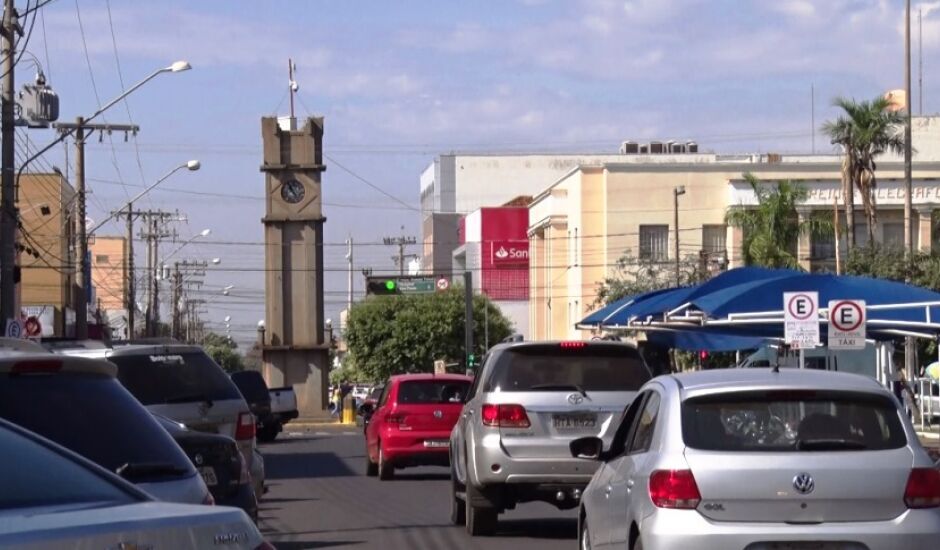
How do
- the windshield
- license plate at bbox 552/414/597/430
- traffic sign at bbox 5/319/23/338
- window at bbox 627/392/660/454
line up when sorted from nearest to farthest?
1. the windshield
2. window at bbox 627/392/660/454
3. license plate at bbox 552/414/597/430
4. traffic sign at bbox 5/319/23/338

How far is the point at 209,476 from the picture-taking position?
10.7 m

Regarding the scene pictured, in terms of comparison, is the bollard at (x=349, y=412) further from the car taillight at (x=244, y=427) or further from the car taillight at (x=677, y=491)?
the car taillight at (x=677, y=491)

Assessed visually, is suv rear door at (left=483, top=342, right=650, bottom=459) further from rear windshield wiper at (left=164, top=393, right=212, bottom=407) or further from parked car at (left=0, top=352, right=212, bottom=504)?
parked car at (left=0, top=352, right=212, bottom=504)

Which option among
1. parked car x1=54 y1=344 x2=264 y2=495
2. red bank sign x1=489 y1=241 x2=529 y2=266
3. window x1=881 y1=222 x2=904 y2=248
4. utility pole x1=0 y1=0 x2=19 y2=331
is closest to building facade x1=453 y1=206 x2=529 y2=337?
red bank sign x1=489 y1=241 x2=529 y2=266

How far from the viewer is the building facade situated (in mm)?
90688

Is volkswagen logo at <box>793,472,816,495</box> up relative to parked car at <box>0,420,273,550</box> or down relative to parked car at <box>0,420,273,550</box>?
down

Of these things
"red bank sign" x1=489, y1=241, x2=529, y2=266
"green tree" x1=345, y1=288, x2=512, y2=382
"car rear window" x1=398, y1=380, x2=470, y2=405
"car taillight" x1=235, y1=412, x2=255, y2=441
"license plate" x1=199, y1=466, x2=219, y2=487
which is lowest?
"green tree" x1=345, y1=288, x2=512, y2=382

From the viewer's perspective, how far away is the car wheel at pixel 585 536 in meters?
11.0

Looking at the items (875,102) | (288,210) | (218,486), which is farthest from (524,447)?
(288,210)

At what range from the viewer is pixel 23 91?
36.3m

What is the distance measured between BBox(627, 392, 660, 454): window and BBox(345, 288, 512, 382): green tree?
70010mm

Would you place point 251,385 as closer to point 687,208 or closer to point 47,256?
point 687,208

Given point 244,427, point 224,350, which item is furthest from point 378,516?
point 224,350

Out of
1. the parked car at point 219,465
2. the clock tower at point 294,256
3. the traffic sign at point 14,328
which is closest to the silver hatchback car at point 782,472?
the parked car at point 219,465
